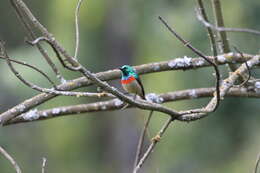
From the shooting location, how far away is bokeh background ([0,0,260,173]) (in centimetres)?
1223

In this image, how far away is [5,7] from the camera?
16.9 m

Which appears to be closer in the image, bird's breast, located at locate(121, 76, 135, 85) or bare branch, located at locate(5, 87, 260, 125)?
bare branch, located at locate(5, 87, 260, 125)

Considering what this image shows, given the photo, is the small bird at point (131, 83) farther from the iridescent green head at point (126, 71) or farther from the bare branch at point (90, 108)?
the bare branch at point (90, 108)

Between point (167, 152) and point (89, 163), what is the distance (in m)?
2.74

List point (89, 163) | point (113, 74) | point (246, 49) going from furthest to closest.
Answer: point (89, 163), point (246, 49), point (113, 74)

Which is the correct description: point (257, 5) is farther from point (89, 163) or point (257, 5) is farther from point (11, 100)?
point (89, 163)

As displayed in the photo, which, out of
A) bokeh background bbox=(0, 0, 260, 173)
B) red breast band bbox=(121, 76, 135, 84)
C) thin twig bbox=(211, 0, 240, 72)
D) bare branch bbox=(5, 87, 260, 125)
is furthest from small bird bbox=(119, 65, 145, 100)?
bokeh background bbox=(0, 0, 260, 173)

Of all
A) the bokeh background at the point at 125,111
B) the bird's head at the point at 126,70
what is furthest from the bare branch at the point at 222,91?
the bokeh background at the point at 125,111

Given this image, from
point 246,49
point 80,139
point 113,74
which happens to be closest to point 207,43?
point 246,49

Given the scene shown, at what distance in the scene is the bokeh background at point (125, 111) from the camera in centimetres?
1223

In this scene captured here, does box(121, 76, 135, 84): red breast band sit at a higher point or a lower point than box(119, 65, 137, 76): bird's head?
lower

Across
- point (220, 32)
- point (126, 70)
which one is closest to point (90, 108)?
point (126, 70)

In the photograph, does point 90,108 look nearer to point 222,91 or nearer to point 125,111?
point 222,91

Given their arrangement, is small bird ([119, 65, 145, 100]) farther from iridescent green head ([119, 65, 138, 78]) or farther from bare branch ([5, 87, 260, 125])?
bare branch ([5, 87, 260, 125])
